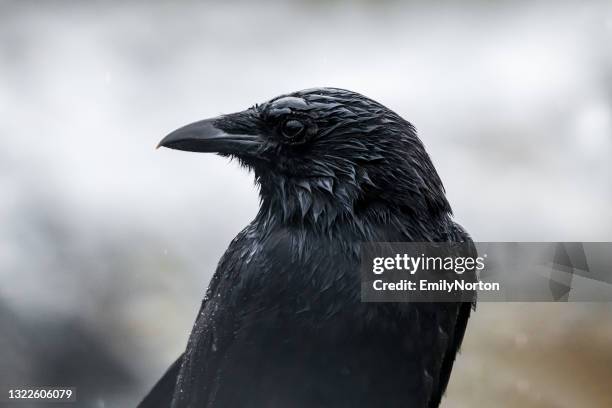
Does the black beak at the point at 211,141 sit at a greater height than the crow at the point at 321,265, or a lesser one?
greater

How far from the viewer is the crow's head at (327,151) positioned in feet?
5.88

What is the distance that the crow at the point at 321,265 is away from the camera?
1.74 m

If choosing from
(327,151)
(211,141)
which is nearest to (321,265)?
(327,151)

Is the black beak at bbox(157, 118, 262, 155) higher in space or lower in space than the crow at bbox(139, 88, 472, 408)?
higher

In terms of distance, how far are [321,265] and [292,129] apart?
0.35m

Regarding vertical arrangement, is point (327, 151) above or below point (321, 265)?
above

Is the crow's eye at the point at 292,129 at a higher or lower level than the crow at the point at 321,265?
higher

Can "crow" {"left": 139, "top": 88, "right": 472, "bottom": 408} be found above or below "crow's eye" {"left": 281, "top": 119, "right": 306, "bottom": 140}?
below

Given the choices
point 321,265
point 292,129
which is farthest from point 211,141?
point 321,265

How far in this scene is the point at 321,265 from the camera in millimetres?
1763

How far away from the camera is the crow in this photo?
1.74 m

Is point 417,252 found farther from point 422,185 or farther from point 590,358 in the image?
point 590,358

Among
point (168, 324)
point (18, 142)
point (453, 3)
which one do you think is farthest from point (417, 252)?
point (18, 142)

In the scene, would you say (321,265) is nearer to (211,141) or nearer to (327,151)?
(327,151)
